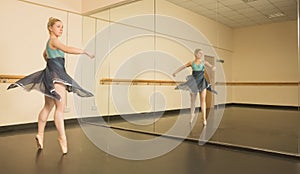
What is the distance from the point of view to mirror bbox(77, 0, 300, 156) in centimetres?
281

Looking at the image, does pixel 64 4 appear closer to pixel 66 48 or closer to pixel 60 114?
pixel 66 48

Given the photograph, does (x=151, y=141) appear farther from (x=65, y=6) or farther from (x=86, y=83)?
(x=65, y=6)

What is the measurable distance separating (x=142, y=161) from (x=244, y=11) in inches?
91.3

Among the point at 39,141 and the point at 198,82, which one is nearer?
the point at 39,141

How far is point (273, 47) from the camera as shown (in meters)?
2.99

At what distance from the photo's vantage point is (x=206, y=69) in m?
3.36

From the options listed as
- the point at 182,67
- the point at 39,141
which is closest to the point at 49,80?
the point at 39,141

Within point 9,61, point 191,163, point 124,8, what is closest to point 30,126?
point 9,61

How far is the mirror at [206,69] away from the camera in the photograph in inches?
111

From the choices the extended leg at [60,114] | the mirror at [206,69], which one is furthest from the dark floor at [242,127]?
the extended leg at [60,114]

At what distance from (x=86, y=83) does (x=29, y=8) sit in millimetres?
1519

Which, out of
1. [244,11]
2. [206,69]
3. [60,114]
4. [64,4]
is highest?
[64,4]

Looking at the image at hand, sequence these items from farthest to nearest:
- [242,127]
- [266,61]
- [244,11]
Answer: [242,127] → [244,11] → [266,61]

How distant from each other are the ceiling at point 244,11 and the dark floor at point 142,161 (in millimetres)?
1599
